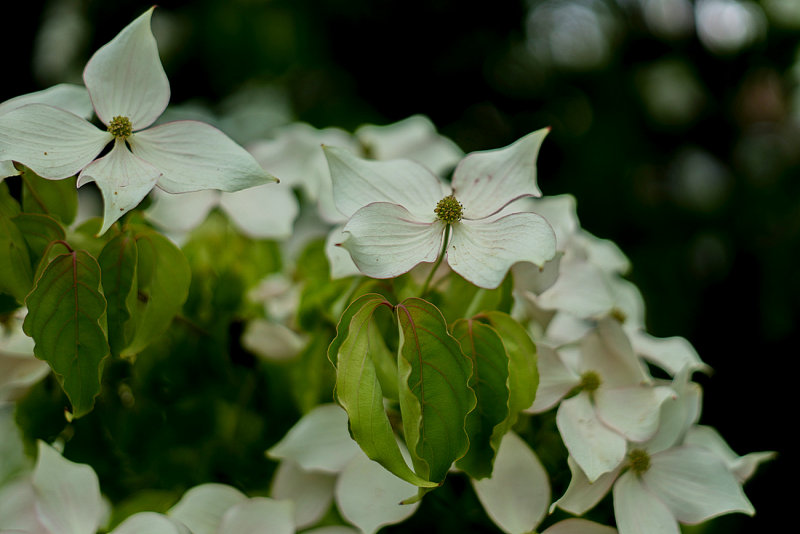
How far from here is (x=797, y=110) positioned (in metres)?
1.28

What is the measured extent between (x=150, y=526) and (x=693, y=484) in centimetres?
29

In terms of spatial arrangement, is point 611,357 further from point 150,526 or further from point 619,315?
point 150,526

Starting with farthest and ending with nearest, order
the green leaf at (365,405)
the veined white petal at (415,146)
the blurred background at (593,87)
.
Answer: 1. the blurred background at (593,87)
2. the veined white petal at (415,146)
3. the green leaf at (365,405)

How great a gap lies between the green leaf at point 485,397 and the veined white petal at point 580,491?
0.16ft

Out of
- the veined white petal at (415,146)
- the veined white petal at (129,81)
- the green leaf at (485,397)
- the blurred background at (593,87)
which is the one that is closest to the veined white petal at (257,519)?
the green leaf at (485,397)

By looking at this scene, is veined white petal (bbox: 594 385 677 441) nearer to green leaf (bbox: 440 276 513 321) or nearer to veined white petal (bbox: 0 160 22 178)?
green leaf (bbox: 440 276 513 321)

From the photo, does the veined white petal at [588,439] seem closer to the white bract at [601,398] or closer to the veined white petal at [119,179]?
the white bract at [601,398]

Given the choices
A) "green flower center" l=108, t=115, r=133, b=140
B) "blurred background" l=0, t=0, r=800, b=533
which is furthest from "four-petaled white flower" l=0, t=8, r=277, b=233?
"blurred background" l=0, t=0, r=800, b=533

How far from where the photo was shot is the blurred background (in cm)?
118

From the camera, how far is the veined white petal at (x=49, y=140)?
0.37 metres

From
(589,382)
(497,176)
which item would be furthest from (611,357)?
(497,176)

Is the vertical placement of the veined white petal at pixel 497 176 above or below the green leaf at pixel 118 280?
above

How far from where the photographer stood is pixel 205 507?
0.43 metres

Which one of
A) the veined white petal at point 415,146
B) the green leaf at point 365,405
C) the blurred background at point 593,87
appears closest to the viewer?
the green leaf at point 365,405
